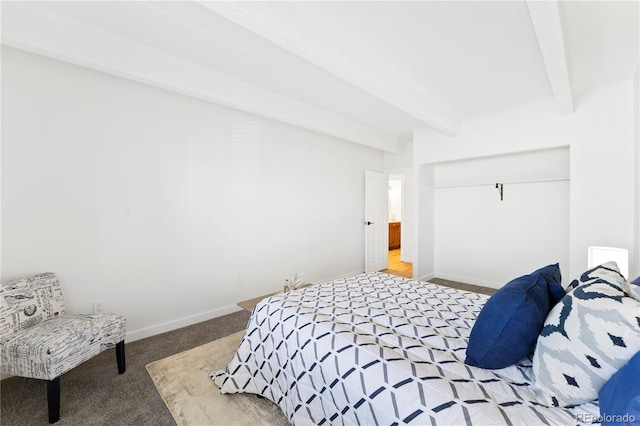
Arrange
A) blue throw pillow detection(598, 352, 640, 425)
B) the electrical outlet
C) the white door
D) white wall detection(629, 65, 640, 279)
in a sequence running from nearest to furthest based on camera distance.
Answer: blue throw pillow detection(598, 352, 640, 425) → the electrical outlet → white wall detection(629, 65, 640, 279) → the white door

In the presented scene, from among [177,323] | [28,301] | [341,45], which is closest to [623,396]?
[341,45]

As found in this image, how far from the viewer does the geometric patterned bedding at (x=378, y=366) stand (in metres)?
1.04

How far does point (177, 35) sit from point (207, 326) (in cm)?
276

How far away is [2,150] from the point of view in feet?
7.04

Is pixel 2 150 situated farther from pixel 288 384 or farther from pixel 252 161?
pixel 288 384

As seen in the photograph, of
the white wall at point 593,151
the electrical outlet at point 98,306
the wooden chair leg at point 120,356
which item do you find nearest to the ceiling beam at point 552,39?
the white wall at point 593,151

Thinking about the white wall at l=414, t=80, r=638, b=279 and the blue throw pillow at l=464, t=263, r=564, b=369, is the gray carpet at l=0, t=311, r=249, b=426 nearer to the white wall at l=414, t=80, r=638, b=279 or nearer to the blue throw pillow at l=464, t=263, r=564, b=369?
the blue throw pillow at l=464, t=263, r=564, b=369

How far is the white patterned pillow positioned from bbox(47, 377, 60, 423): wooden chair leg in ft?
8.33

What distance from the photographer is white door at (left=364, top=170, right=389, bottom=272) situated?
523cm

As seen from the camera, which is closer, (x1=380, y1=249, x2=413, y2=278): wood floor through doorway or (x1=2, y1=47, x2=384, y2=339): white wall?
(x1=2, y1=47, x2=384, y2=339): white wall

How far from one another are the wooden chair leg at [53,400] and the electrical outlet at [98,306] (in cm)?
94

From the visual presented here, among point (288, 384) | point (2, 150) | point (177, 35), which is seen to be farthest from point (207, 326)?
point (177, 35)

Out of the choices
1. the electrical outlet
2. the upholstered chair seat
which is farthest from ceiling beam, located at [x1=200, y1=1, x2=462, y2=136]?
the electrical outlet

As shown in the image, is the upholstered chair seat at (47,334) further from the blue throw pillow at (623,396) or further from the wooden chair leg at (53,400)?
the blue throw pillow at (623,396)
